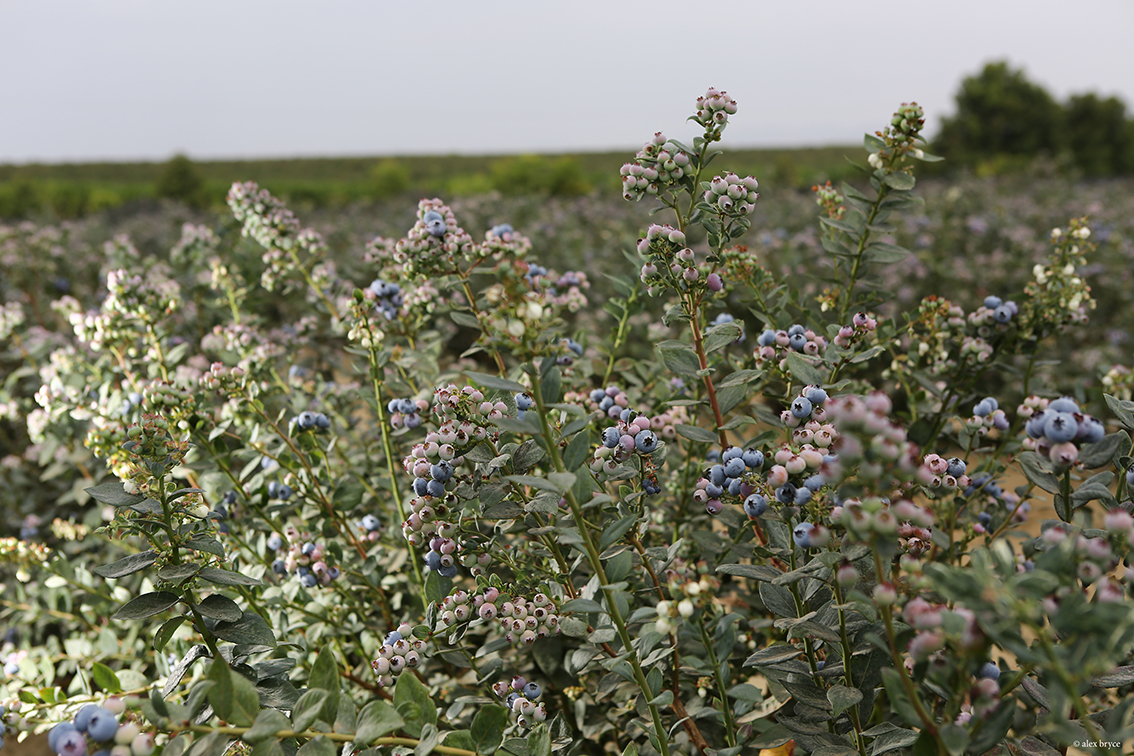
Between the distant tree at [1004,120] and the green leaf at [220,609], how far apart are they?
84.4 ft

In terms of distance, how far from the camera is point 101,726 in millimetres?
790

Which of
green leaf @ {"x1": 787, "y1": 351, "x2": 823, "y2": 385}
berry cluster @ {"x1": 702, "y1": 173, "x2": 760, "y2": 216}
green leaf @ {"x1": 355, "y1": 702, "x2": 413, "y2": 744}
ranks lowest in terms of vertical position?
green leaf @ {"x1": 355, "y1": 702, "x2": 413, "y2": 744}

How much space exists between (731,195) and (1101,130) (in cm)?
2919

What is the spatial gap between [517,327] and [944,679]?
0.65 meters

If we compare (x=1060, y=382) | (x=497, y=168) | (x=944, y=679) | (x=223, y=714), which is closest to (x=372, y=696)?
(x=223, y=714)

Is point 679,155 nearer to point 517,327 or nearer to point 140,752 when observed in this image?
point 517,327

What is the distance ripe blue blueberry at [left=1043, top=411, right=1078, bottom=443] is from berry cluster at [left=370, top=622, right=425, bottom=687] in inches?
41.9

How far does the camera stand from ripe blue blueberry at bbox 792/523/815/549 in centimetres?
105

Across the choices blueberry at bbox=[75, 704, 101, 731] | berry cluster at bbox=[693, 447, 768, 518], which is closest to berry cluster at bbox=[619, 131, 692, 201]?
berry cluster at bbox=[693, 447, 768, 518]

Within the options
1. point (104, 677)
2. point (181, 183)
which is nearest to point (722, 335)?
point (104, 677)

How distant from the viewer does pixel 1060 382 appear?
415 cm

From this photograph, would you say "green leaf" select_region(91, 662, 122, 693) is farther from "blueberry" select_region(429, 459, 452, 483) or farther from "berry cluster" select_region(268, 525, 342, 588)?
"blueberry" select_region(429, 459, 452, 483)

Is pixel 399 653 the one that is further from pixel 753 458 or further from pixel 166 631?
pixel 753 458

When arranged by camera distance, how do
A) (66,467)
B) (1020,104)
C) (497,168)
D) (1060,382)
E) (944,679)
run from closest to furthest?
(944,679) → (66,467) → (1060,382) → (497,168) → (1020,104)
